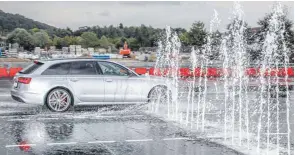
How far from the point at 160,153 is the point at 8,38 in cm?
14077

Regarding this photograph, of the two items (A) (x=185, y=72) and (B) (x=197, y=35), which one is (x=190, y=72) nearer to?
(A) (x=185, y=72)

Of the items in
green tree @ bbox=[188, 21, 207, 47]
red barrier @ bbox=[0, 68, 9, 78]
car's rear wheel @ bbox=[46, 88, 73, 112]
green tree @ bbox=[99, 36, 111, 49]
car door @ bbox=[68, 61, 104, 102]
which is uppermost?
green tree @ bbox=[99, 36, 111, 49]

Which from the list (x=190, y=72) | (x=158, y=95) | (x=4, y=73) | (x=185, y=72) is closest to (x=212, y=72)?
(x=190, y=72)

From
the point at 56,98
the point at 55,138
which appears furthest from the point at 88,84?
the point at 55,138

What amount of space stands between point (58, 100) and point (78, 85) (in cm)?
63

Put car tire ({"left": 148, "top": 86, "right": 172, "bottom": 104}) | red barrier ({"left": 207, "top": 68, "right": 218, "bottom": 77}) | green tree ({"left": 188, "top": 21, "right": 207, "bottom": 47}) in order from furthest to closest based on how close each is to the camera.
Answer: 1. green tree ({"left": 188, "top": 21, "right": 207, "bottom": 47})
2. red barrier ({"left": 207, "top": 68, "right": 218, "bottom": 77})
3. car tire ({"left": 148, "top": 86, "right": 172, "bottom": 104})

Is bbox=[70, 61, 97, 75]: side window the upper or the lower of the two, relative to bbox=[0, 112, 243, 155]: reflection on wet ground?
upper

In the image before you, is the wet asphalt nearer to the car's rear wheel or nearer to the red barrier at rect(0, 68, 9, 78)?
the car's rear wheel

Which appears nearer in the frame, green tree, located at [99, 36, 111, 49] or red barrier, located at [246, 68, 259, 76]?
red barrier, located at [246, 68, 259, 76]

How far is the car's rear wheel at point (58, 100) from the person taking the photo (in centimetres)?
1211

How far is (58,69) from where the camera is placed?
1248 centimetres

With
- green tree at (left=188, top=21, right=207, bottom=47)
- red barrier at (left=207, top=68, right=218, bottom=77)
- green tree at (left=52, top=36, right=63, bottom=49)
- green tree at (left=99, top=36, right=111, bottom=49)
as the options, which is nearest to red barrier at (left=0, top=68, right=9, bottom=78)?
red barrier at (left=207, top=68, right=218, bottom=77)

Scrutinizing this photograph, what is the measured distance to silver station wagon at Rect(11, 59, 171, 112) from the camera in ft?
39.5

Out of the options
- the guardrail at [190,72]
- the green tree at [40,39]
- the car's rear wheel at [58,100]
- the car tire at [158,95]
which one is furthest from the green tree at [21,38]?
the car's rear wheel at [58,100]
